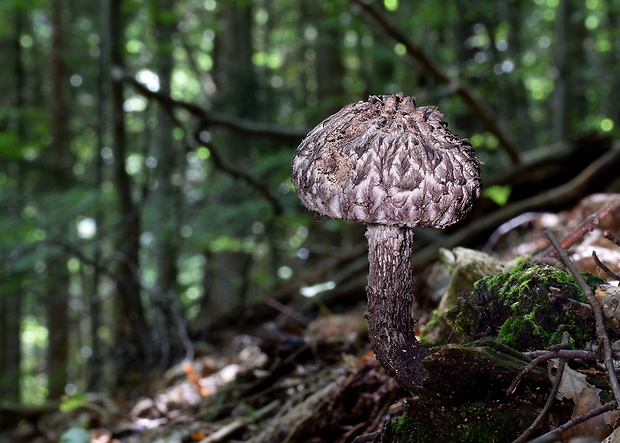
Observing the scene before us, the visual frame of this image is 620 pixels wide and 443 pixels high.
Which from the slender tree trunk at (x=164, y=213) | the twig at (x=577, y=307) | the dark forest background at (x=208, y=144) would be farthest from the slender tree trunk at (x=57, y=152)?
the twig at (x=577, y=307)

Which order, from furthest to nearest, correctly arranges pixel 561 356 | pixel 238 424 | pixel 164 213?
1. pixel 164 213
2. pixel 238 424
3. pixel 561 356

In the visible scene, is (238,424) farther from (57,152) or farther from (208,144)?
(57,152)

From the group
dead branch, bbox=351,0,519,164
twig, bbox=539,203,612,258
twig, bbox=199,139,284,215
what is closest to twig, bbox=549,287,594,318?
twig, bbox=539,203,612,258

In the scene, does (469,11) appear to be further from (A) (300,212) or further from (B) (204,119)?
(B) (204,119)

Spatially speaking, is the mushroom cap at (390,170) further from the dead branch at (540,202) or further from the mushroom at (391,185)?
the dead branch at (540,202)

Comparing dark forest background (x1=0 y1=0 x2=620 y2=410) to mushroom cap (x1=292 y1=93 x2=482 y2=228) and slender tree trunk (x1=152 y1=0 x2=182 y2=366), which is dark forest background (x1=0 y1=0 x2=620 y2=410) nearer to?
slender tree trunk (x1=152 y1=0 x2=182 y2=366)

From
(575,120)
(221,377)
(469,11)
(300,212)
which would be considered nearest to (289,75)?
(575,120)

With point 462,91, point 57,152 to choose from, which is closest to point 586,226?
point 462,91
